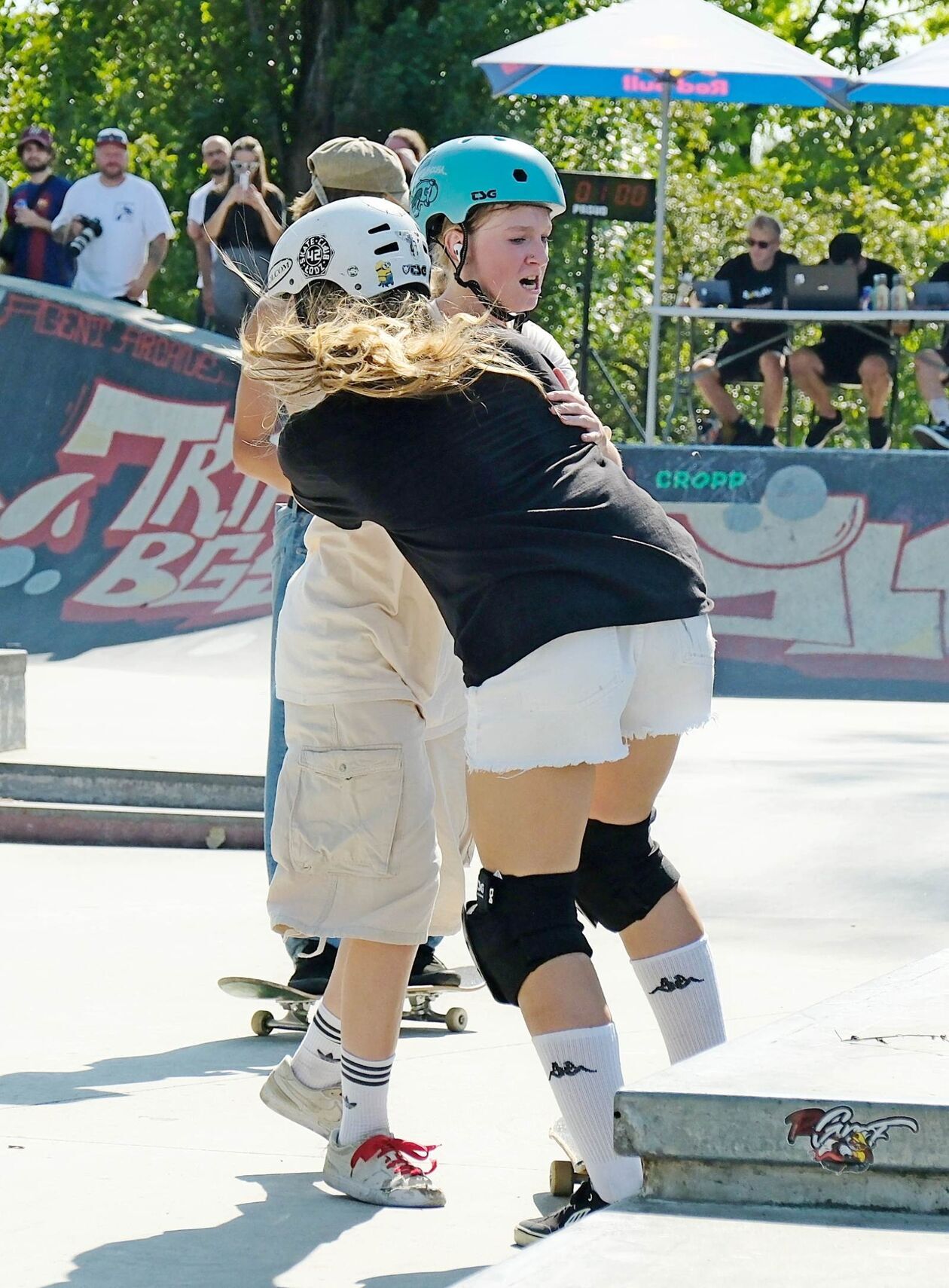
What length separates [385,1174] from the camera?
2.98m

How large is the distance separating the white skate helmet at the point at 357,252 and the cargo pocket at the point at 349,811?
0.77m

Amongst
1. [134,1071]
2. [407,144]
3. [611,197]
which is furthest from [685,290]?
[134,1071]

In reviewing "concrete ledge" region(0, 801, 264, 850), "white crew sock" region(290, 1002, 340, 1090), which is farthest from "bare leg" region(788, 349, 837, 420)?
"white crew sock" region(290, 1002, 340, 1090)

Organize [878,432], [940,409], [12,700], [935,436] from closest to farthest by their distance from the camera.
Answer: [12,700] < [935,436] < [940,409] < [878,432]

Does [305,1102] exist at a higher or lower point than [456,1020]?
higher

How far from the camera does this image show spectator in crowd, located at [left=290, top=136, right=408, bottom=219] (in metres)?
3.84

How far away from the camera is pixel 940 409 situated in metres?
13.8

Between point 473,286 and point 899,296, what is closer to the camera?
point 473,286

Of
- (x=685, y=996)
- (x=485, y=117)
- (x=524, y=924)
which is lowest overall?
(x=685, y=996)

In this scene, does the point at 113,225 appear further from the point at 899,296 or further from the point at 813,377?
the point at 899,296

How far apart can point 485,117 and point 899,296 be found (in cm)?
889

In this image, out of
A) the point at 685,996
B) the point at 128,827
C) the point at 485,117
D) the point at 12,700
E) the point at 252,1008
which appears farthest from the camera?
the point at 485,117

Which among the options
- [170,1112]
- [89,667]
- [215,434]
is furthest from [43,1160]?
[215,434]

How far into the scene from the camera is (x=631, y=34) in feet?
45.4
